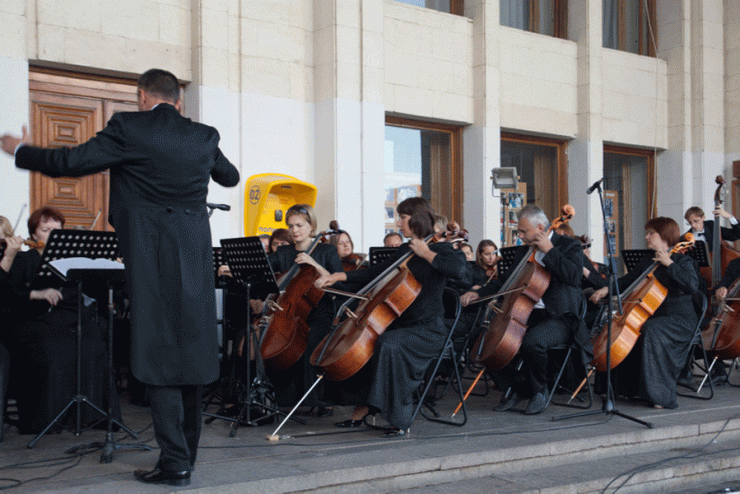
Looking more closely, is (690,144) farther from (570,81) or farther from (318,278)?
(318,278)

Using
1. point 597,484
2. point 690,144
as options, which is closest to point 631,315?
point 597,484

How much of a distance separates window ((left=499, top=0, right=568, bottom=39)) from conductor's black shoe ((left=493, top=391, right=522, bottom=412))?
287 inches

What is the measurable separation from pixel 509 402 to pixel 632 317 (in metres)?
1.00

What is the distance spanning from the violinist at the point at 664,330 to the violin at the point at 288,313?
1.98 meters

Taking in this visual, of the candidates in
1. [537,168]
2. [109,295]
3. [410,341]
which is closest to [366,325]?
[410,341]

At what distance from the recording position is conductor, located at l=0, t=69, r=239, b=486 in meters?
3.37

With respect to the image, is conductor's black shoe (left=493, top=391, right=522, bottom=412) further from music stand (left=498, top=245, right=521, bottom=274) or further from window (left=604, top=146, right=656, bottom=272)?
window (left=604, top=146, right=656, bottom=272)

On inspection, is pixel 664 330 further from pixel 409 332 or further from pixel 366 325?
pixel 366 325

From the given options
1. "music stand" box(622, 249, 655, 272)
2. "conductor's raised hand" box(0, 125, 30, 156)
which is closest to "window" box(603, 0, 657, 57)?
"music stand" box(622, 249, 655, 272)

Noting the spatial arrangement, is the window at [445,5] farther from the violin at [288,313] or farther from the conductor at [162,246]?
the conductor at [162,246]

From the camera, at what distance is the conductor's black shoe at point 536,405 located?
5445mm

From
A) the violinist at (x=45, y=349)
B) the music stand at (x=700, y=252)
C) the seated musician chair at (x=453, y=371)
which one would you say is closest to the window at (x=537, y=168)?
the music stand at (x=700, y=252)

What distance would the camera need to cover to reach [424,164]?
36.8 feet

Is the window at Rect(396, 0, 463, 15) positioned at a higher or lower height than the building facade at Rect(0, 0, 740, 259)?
higher
